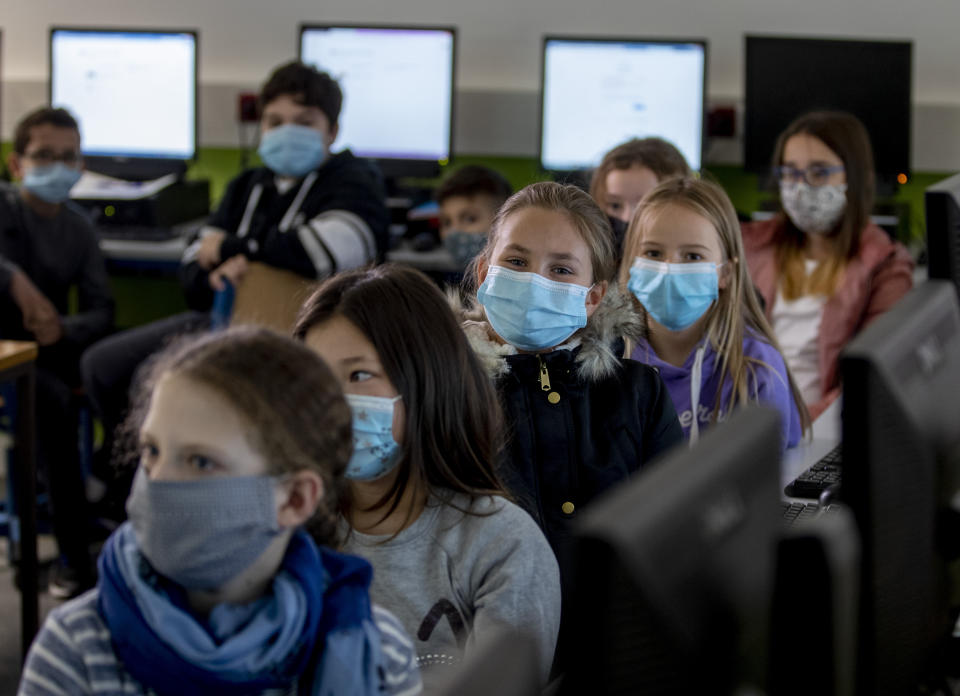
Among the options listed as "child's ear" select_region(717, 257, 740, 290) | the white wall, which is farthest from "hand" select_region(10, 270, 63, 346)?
"child's ear" select_region(717, 257, 740, 290)

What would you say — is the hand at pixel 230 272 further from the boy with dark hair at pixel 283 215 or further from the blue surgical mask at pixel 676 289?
the blue surgical mask at pixel 676 289

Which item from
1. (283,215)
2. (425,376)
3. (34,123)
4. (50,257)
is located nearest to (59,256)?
(50,257)

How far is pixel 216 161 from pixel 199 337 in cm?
348

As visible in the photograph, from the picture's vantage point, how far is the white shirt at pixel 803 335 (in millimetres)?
2961

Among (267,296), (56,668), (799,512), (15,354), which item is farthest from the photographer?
(267,296)

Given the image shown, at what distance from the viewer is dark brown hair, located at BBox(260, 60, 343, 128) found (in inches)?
129

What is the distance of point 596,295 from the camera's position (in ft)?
6.25

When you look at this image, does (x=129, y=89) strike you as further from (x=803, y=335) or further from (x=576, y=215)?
(x=576, y=215)

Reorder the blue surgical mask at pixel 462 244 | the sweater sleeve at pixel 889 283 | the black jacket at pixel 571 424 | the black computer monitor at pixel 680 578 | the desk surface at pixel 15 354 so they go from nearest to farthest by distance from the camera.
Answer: the black computer monitor at pixel 680 578, the black jacket at pixel 571 424, the desk surface at pixel 15 354, the sweater sleeve at pixel 889 283, the blue surgical mask at pixel 462 244

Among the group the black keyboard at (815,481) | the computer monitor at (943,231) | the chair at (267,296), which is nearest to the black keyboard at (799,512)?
the black keyboard at (815,481)

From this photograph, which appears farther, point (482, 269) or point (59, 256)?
point (59, 256)

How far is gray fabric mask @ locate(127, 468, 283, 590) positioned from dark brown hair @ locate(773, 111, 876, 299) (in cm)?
217

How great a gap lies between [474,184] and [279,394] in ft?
7.80

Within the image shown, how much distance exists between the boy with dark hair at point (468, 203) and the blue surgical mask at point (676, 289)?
1.29 metres
